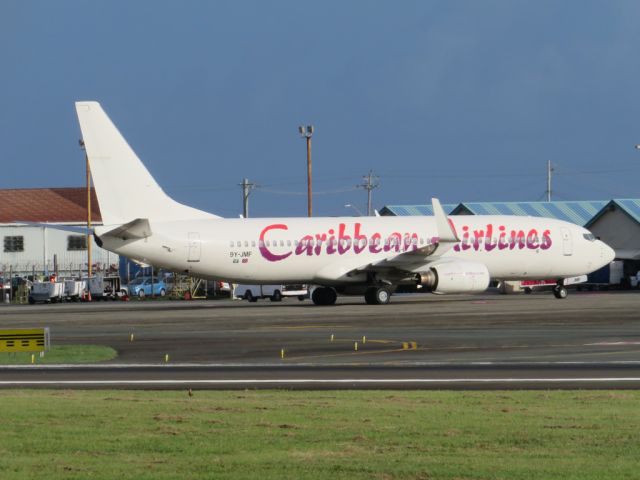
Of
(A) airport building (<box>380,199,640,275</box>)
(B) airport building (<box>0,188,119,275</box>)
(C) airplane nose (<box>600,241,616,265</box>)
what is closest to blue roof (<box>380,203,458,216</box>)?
(A) airport building (<box>380,199,640,275</box>)

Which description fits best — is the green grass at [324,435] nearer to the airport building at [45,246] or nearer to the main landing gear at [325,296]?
the main landing gear at [325,296]

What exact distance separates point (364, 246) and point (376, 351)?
25.2 m

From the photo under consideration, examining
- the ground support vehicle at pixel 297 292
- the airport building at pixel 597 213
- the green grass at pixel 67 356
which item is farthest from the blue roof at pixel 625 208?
the green grass at pixel 67 356

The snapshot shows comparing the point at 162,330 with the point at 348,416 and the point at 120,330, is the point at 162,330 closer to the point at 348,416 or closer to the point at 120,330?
the point at 120,330

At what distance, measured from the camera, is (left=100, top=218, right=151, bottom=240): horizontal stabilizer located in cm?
5078

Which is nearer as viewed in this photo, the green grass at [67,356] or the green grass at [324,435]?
the green grass at [324,435]

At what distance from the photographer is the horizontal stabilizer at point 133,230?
50781mm

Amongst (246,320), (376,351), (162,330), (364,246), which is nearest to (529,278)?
(364,246)

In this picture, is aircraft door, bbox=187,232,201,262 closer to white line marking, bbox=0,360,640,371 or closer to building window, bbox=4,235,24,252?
white line marking, bbox=0,360,640,371

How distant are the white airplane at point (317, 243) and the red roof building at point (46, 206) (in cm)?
6592

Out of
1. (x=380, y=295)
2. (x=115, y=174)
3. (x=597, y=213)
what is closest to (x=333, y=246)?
(x=380, y=295)

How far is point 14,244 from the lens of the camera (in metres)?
112

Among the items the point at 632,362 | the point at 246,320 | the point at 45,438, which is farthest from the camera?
the point at 246,320

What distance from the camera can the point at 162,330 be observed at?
1592 inches
